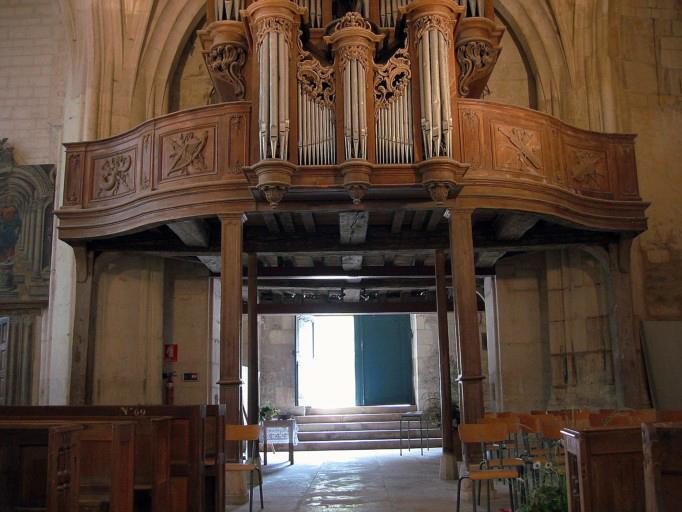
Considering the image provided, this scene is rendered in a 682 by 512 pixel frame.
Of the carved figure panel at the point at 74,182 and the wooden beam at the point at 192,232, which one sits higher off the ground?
the carved figure panel at the point at 74,182

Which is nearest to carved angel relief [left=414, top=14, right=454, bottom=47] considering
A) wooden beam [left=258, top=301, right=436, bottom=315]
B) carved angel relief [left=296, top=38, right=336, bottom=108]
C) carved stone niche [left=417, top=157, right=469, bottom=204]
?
carved angel relief [left=296, top=38, right=336, bottom=108]

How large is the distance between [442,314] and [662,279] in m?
4.09

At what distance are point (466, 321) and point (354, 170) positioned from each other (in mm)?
2337

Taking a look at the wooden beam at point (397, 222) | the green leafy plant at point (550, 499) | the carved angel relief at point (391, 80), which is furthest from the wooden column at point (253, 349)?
the green leafy plant at point (550, 499)

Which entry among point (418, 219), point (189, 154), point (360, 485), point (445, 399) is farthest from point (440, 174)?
point (360, 485)

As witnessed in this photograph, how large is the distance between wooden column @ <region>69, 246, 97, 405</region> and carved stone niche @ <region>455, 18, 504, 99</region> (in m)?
6.14

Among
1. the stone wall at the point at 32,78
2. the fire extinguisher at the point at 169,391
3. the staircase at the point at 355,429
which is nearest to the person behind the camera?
the fire extinguisher at the point at 169,391

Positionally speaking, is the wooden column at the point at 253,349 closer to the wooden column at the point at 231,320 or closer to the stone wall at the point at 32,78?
the wooden column at the point at 231,320

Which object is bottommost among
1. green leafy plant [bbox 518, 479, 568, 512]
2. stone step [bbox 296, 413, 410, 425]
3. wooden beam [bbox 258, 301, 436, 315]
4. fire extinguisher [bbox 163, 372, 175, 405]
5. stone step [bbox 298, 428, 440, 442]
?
stone step [bbox 298, 428, 440, 442]

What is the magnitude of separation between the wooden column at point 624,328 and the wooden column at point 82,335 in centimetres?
793

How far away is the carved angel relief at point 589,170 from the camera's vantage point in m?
10.8

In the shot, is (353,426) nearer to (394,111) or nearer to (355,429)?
(355,429)

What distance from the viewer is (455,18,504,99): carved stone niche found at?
10750mm

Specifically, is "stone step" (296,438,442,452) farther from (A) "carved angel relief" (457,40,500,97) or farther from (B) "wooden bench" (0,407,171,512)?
(B) "wooden bench" (0,407,171,512)
